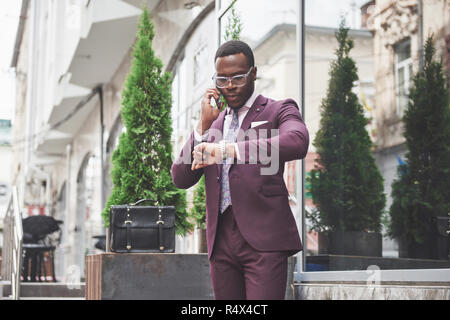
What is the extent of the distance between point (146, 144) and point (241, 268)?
163 inches

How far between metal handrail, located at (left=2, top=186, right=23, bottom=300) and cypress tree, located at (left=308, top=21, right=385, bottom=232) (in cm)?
356

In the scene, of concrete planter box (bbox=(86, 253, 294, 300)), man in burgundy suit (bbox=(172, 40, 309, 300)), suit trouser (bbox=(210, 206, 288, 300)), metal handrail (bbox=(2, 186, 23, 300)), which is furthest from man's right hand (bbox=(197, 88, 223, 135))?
metal handrail (bbox=(2, 186, 23, 300))

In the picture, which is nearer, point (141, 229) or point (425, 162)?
point (425, 162)

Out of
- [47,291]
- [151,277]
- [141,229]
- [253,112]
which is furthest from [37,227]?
[253,112]

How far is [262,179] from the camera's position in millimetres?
2346

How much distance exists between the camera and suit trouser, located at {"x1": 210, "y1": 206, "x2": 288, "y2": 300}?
2234mm

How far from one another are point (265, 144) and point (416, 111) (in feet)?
9.36

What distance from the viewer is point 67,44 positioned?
1564cm

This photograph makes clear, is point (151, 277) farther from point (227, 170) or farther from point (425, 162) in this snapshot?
point (227, 170)

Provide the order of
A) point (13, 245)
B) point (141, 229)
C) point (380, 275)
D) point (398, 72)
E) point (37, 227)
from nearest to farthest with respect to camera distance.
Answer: point (380, 275) → point (398, 72) → point (141, 229) → point (13, 245) → point (37, 227)

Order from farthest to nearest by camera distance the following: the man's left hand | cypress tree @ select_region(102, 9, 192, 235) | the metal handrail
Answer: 1. the metal handrail
2. cypress tree @ select_region(102, 9, 192, 235)
3. the man's left hand

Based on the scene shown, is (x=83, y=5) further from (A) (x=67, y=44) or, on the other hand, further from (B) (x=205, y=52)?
(B) (x=205, y=52)

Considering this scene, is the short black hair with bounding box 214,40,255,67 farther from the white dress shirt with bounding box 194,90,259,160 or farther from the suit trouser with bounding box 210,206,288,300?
the suit trouser with bounding box 210,206,288,300

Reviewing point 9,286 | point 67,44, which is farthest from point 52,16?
point 9,286
